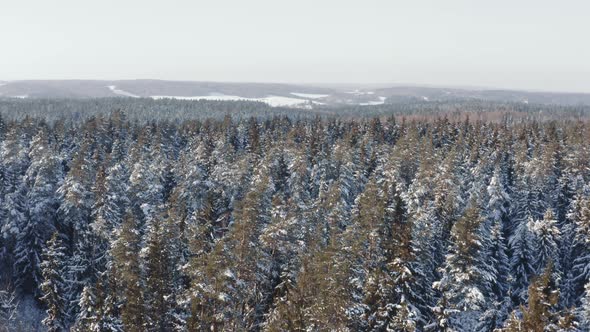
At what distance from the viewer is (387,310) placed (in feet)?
86.9

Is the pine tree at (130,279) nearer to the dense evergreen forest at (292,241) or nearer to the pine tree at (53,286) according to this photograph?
the dense evergreen forest at (292,241)

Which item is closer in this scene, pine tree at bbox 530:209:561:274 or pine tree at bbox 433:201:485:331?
pine tree at bbox 433:201:485:331

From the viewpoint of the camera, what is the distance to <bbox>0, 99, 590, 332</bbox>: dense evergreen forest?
2603 cm

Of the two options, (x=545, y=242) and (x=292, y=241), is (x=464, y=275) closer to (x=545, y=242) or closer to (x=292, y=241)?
(x=292, y=241)

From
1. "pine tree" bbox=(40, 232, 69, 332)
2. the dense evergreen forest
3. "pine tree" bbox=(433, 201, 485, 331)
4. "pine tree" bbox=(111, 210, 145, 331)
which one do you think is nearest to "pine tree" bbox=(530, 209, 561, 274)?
the dense evergreen forest

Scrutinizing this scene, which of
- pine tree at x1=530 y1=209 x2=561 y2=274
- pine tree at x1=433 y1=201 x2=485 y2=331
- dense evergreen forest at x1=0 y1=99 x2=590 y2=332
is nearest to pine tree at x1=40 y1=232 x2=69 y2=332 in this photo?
dense evergreen forest at x1=0 y1=99 x2=590 y2=332

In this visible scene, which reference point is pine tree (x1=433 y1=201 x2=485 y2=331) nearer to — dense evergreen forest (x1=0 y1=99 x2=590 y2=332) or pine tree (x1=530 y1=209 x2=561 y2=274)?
dense evergreen forest (x1=0 y1=99 x2=590 y2=332)

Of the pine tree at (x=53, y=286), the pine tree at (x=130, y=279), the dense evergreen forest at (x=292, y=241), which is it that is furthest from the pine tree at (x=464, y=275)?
the pine tree at (x=53, y=286)

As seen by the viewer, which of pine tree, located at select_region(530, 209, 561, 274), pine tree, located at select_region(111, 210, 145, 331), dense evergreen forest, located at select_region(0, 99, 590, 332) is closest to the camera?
dense evergreen forest, located at select_region(0, 99, 590, 332)

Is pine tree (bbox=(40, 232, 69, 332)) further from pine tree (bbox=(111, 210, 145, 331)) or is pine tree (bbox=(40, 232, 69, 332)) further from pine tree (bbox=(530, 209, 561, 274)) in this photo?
pine tree (bbox=(530, 209, 561, 274))

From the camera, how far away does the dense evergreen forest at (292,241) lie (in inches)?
1025

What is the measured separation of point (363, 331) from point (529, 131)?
87.2 metres

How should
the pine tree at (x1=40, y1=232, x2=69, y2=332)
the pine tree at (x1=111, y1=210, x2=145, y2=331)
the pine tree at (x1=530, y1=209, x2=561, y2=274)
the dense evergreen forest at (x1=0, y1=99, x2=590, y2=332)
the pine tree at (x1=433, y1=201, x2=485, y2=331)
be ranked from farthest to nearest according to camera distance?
1. the pine tree at (x1=530, y1=209, x2=561, y2=274)
2. the pine tree at (x1=40, y1=232, x2=69, y2=332)
3. the pine tree at (x1=433, y1=201, x2=485, y2=331)
4. the pine tree at (x1=111, y1=210, x2=145, y2=331)
5. the dense evergreen forest at (x1=0, y1=99, x2=590, y2=332)

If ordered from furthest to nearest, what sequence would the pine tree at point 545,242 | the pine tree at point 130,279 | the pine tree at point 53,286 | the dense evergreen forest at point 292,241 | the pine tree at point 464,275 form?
the pine tree at point 545,242, the pine tree at point 53,286, the pine tree at point 464,275, the pine tree at point 130,279, the dense evergreen forest at point 292,241
